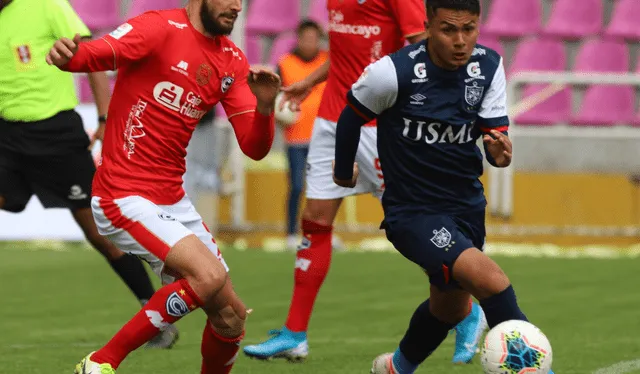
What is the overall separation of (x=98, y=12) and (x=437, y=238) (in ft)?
43.3

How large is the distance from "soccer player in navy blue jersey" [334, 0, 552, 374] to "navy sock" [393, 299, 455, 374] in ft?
0.51

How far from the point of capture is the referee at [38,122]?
25.6 feet

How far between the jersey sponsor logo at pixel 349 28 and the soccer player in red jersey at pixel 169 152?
53.0 inches

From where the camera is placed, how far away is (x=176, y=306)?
18.1ft

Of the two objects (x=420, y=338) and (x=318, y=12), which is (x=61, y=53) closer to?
(x=420, y=338)

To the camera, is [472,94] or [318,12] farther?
[318,12]

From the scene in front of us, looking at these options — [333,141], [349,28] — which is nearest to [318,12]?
[349,28]

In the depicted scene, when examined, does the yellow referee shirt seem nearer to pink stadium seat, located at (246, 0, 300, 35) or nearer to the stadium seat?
the stadium seat

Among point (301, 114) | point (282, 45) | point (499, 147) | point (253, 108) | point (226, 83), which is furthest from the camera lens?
point (282, 45)

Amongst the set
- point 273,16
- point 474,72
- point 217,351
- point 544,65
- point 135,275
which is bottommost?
point 544,65

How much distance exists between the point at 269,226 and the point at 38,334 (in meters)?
6.69

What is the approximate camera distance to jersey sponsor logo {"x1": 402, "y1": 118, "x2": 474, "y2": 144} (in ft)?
18.5

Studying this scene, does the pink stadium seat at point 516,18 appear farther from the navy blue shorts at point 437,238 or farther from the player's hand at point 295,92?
the navy blue shorts at point 437,238

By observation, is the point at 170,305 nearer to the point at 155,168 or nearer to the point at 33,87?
the point at 155,168
